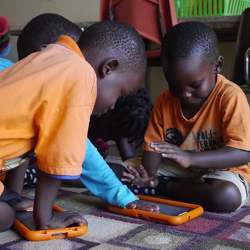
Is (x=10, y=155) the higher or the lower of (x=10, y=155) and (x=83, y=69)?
the lower

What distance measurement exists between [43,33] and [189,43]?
0.49 meters

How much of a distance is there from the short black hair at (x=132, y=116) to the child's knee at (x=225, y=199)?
2.06ft

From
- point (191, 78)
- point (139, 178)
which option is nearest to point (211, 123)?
point (191, 78)

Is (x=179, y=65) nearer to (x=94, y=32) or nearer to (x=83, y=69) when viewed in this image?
(x=94, y=32)

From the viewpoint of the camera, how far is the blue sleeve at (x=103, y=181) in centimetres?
120

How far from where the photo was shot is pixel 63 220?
100 cm

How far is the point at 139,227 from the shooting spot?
41.9 inches

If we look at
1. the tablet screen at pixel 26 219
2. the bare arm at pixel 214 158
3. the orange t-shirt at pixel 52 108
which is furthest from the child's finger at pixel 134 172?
the orange t-shirt at pixel 52 108

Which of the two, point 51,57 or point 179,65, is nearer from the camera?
→ point 51,57

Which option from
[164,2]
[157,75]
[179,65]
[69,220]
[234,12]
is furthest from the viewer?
[157,75]

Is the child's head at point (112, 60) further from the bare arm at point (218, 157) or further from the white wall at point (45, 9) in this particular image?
the white wall at point (45, 9)

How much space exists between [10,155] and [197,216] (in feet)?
1.56

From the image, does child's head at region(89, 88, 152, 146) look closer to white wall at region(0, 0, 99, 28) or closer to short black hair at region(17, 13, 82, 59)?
short black hair at region(17, 13, 82, 59)

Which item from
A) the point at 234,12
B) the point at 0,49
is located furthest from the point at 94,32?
the point at 234,12
